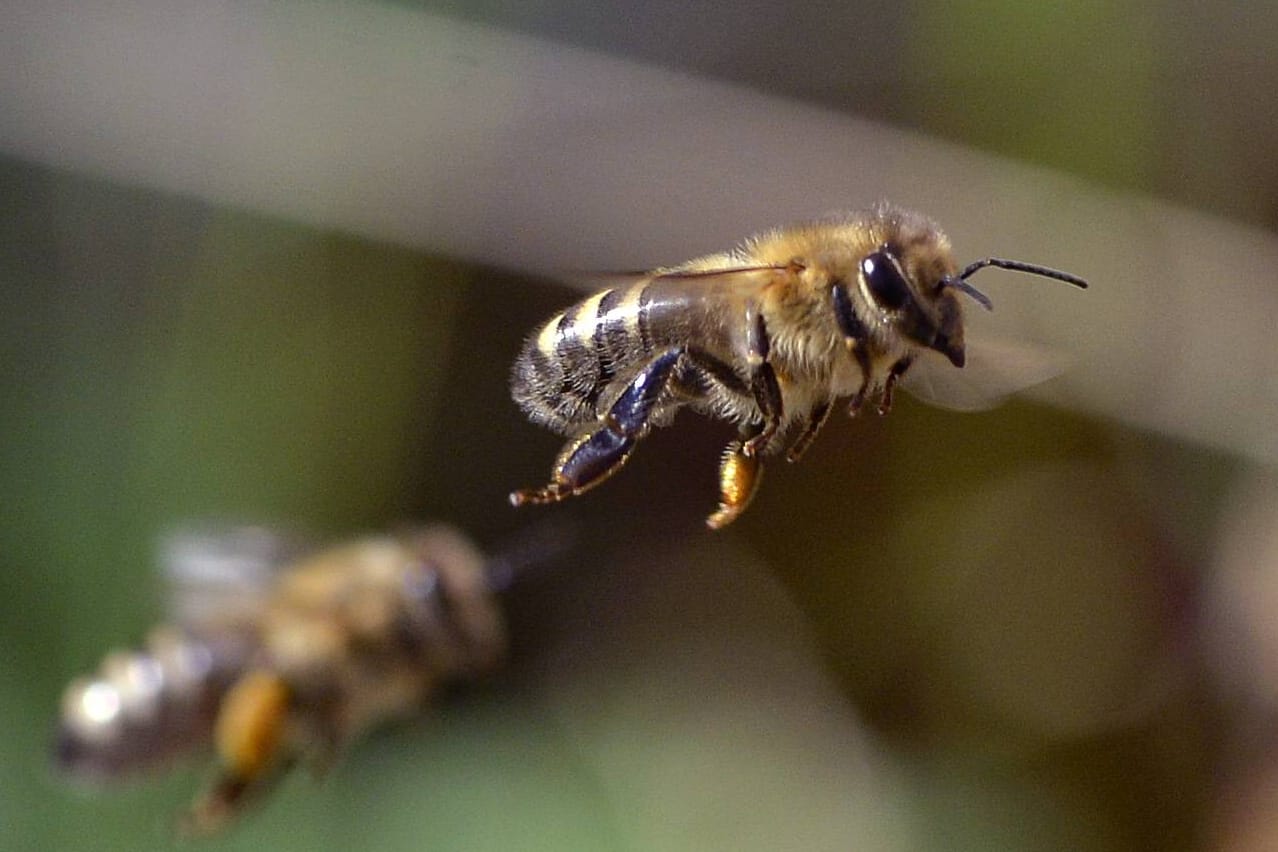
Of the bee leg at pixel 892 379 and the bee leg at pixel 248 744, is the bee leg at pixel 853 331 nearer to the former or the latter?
the bee leg at pixel 892 379

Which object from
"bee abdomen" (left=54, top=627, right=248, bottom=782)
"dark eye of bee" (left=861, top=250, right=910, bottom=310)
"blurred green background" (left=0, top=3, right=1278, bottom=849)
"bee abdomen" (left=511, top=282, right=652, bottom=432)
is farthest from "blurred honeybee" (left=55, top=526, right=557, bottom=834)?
"dark eye of bee" (left=861, top=250, right=910, bottom=310)

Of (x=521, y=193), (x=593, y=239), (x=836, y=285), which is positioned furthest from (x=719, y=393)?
(x=521, y=193)

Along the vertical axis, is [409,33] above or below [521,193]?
above

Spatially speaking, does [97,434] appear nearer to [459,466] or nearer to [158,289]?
[158,289]

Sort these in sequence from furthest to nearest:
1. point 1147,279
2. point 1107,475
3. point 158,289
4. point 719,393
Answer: point 158,289
point 1107,475
point 1147,279
point 719,393

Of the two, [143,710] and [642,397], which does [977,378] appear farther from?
[143,710]

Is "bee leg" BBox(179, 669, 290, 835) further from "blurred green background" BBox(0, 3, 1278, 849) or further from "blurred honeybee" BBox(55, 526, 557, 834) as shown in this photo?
"blurred green background" BBox(0, 3, 1278, 849)

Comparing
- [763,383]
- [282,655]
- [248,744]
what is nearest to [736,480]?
[763,383]
